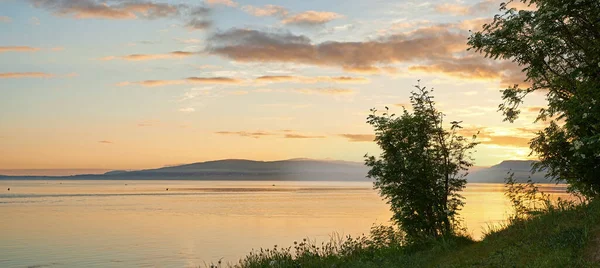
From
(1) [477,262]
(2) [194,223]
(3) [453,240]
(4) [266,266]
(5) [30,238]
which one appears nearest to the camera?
(1) [477,262]

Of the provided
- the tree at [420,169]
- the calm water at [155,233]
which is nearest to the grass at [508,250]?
the tree at [420,169]

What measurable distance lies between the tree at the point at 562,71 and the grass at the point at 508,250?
2.17m

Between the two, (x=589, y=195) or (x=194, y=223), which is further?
(x=194, y=223)

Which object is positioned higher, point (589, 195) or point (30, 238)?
point (589, 195)

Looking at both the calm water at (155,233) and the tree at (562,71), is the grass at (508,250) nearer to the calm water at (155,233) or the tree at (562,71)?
the tree at (562,71)

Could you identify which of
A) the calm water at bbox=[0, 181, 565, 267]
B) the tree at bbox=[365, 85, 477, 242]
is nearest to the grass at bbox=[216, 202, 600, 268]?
the tree at bbox=[365, 85, 477, 242]

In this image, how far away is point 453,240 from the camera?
26.0 m

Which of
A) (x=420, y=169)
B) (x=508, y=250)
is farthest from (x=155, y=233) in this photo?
(x=508, y=250)

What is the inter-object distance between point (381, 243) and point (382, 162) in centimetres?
417

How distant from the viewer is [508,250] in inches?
806

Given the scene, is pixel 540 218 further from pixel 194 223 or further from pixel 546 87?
pixel 194 223

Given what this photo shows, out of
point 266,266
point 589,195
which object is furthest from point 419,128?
point 266,266

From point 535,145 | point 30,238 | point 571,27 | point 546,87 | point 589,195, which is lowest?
point 30,238

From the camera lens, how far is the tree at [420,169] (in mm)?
28250
